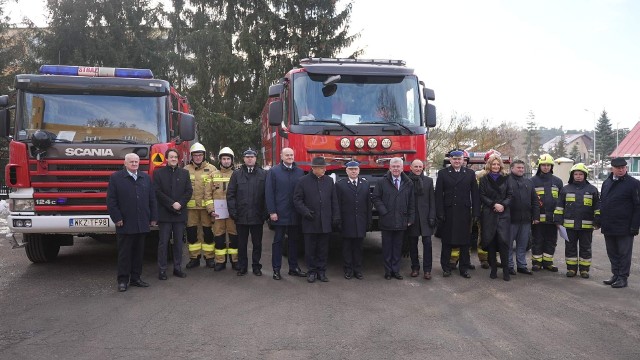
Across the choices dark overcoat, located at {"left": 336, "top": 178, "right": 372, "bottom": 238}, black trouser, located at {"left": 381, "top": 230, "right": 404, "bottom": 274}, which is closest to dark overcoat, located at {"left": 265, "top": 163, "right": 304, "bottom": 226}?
dark overcoat, located at {"left": 336, "top": 178, "right": 372, "bottom": 238}

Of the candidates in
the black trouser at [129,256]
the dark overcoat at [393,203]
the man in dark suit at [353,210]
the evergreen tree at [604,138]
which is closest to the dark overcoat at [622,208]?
the dark overcoat at [393,203]

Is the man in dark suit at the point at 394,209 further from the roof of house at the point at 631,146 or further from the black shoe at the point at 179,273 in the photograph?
the roof of house at the point at 631,146

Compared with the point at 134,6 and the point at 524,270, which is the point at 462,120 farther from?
the point at 524,270

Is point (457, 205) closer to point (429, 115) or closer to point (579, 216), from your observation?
point (429, 115)

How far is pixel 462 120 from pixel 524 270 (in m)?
33.5

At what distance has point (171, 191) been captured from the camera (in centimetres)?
757

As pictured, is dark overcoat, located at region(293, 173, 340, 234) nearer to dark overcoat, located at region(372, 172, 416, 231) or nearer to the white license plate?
dark overcoat, located at region(372, 172, 416, 231)

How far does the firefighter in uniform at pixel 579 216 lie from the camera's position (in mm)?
7957

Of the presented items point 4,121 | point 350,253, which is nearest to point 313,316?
point 350,253

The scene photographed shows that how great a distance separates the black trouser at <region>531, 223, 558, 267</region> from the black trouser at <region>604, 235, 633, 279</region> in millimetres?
841

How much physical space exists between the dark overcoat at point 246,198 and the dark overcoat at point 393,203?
1.70m

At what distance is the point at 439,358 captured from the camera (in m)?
4.54

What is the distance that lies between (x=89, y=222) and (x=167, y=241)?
3.65 ft

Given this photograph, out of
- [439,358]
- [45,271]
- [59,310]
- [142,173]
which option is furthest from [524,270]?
[45,271]
